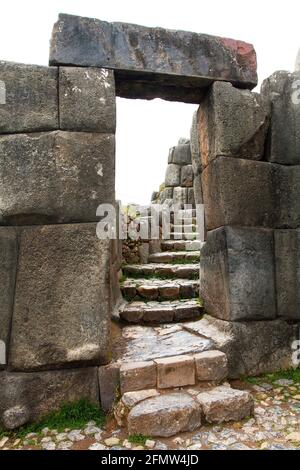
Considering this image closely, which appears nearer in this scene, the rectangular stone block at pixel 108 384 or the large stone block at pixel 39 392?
the large stone block at pixel 39 392

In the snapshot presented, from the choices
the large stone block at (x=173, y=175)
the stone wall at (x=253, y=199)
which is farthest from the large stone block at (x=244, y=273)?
the large stone block at (x=173, y=175)

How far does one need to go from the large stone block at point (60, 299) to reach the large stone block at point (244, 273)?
1.14 m

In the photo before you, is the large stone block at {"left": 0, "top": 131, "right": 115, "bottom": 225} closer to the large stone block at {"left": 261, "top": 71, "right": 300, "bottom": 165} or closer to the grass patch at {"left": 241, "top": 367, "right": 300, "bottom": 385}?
the large stone block at {"left": 261, "top": 71, "right": 300, "bottom": 165}

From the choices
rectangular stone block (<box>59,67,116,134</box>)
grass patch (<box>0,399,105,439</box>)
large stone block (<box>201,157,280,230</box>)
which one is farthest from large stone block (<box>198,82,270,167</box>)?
grass patch (<box>0,399,105,439</box>)

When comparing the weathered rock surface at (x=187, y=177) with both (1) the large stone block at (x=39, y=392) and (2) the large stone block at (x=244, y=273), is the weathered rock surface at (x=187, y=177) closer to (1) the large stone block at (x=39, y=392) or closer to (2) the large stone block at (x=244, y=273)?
(2) the large stone block at (x=244, y=273)

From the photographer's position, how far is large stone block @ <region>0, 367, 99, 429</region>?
241cm

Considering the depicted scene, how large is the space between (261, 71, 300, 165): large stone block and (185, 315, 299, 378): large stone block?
1.65 meters

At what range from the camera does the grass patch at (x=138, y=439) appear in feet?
6.89

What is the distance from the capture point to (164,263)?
606 centimetres

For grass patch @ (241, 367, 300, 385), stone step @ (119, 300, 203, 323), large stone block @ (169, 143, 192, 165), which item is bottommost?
grass patch @ (241, 367, 300, 385)

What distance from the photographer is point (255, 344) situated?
9.88ft

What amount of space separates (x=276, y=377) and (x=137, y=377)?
1342 millimetres
